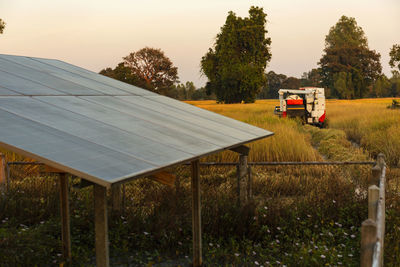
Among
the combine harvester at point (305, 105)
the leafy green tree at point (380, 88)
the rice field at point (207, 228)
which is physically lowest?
the rice field at point (207, 228)

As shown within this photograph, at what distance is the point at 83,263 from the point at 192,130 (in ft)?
7.81

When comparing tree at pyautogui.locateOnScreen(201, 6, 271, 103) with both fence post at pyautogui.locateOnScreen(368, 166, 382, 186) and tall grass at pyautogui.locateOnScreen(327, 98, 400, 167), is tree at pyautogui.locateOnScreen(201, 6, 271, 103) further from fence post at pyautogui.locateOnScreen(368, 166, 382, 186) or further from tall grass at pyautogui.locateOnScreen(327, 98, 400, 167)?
fence post at pyautogui.locateOnScreen(368, 166, 382, 186)

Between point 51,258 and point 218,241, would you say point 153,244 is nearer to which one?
point 218,241

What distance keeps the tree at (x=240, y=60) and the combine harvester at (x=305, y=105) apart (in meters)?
28.1

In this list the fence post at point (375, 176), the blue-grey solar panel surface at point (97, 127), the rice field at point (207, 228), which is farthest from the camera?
the fence post at point (375, 176)

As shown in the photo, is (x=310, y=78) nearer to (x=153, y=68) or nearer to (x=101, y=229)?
(x=153, y=68)

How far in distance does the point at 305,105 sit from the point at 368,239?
68.6 feet

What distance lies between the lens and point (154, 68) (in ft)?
185

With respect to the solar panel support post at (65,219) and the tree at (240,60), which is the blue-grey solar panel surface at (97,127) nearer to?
the solar panel support post at (65,219)

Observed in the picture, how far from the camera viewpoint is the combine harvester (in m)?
22.4

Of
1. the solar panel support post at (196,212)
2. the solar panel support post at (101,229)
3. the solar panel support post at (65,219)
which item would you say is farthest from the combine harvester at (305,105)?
the solar panel support post at (101,229)

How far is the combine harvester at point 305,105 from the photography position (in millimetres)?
22391

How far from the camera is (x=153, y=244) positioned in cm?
608

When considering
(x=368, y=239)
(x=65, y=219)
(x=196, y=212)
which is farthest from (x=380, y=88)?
(x=368, y=239)
